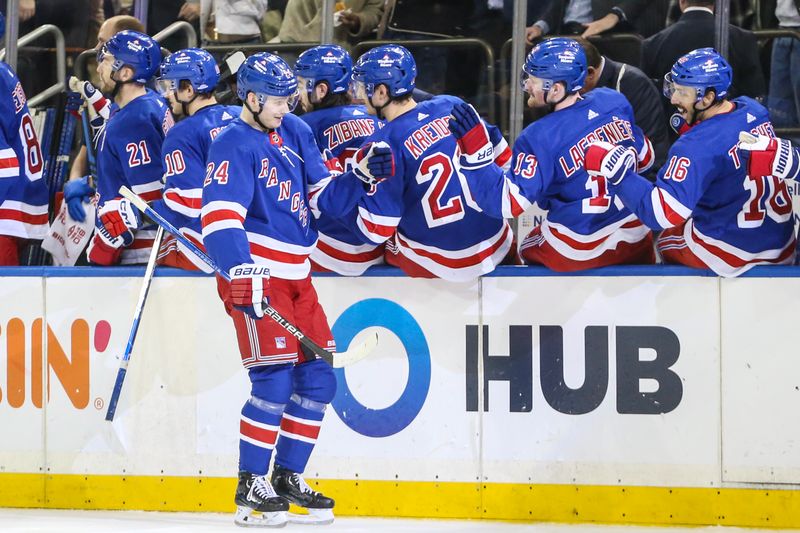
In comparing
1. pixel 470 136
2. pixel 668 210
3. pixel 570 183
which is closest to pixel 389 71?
pixel 470 136

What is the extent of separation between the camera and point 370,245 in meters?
4.61

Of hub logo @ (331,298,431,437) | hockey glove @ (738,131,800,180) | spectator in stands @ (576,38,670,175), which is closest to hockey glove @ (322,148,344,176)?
hub logo @ (331,298,431,437)

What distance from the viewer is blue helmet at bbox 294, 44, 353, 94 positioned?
4859 millimetres

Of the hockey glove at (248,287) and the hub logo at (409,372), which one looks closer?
the hockey glove at (248,287)

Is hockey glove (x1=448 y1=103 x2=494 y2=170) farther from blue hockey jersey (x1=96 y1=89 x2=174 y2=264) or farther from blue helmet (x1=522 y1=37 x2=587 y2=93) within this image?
blue hockey jersey (x1=96 y1=89 x2=174 y2=264)

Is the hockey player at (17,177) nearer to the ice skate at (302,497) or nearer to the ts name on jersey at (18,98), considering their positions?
the ts name on jersey at (18,98)

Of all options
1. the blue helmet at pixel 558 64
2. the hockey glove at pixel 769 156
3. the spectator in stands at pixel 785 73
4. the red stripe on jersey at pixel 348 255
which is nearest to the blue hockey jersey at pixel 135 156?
the red stripe on jersey at pixel 348 255

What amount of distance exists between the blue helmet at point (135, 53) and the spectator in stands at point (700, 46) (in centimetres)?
191

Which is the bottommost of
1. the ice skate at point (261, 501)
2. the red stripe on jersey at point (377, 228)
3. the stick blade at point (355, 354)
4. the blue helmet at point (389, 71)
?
the ice skate at point (261, 501)

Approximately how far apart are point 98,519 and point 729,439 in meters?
2.16

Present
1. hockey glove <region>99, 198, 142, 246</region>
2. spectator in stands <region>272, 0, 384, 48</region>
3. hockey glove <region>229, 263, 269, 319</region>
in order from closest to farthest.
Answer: hockey glove <region>229, 263, 269, 319</region> < hockey glove <region>99, 198, 142, 246</region> < spectator in stands <region>272, 0, 384, 48</region>

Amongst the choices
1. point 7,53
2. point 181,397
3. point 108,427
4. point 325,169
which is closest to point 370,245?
point 325,169

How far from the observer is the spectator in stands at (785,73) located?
5043 millimetres

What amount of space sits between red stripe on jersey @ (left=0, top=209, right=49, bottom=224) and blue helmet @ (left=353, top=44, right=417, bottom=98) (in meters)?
1.54
